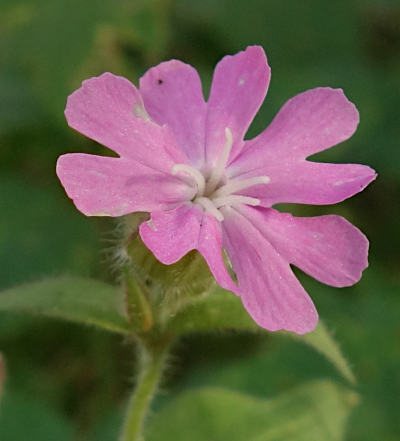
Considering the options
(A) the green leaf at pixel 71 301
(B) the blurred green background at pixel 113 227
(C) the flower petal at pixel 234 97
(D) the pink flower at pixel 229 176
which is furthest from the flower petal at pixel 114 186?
(B) the blurred green background at pixel 113 227

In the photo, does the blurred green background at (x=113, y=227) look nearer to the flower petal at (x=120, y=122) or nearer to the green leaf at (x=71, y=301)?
the green leaf at (x=71, y=301)

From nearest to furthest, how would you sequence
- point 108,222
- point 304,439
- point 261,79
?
point 261,79, point 304,439, point 108,222

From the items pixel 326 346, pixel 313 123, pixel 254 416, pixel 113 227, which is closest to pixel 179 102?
pixel 313 123

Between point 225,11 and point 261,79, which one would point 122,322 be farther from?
point 225,11

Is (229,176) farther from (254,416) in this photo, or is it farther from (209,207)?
(254,416)

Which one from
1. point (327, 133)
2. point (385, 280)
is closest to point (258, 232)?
point (327, 133)
